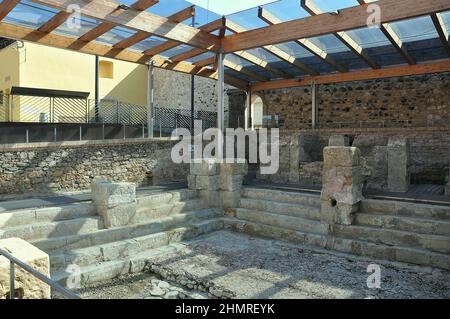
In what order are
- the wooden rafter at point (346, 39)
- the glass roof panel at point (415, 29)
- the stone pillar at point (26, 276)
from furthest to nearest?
the glass roof panel at point (415, 29), the wooden rafter at point (346, 39), the stone pillar at point (26, 276)

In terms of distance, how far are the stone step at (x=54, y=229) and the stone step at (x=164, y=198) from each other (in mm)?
987

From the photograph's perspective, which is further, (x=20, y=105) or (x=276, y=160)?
(x=20, y=105)

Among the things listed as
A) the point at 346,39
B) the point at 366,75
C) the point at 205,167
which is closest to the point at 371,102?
the point at 366,75

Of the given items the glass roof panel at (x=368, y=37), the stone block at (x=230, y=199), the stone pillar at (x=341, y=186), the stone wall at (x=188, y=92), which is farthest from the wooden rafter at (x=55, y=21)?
the stone wall at (x=188, y=92)

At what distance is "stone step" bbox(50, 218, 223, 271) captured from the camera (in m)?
4.84

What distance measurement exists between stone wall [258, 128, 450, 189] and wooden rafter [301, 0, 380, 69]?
2255 mm

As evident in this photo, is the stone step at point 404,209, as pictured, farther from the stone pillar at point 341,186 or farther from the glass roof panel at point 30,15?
the glass roof panel at point 30,15

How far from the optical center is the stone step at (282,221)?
6.30m

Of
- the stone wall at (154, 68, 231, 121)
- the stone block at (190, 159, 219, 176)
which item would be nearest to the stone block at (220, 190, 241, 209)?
the stone block at (190, 159, 219, 176)

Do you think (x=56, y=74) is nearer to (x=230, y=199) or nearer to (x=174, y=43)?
(x=174, y=43)
